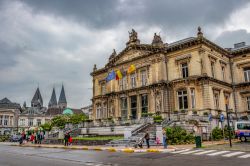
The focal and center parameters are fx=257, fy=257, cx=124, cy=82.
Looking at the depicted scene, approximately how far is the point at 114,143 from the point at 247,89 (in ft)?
79.2

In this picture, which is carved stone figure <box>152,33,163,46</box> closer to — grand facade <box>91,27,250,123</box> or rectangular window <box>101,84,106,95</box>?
grand facade <box>91,27,250,123</box>

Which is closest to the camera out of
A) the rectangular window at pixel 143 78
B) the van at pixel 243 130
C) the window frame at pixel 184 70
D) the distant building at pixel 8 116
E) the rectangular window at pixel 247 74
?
the van at pixel 243 130

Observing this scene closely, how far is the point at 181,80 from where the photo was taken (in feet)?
120

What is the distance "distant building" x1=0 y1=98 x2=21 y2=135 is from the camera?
106 m

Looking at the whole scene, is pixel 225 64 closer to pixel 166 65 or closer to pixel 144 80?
pixel 166 65

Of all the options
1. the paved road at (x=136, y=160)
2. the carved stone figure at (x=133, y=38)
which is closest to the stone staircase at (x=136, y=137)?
the paved road at (x=136, y=160)

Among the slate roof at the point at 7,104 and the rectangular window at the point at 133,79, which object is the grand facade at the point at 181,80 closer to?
the rectangular window at the point at 133,79

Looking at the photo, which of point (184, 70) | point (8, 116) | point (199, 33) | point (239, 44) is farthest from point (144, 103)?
point (8, 116)

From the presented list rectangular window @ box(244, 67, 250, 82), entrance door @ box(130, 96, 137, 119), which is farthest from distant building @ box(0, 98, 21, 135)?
rectangular window @ box(244, 67, 250, 82)

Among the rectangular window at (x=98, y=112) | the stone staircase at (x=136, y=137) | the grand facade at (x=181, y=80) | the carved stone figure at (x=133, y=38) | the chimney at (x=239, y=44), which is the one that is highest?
the carved stone figure at (x=133, y=38)

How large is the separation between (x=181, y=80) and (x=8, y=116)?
3631 inches

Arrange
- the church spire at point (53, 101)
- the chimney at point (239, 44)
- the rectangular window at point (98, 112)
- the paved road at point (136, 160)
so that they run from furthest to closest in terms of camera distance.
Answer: the church spire at point (53, 101)
the rectangular window at point (98, 112)
the chimney at point (239, 44)
the paved road at point (136, 160)

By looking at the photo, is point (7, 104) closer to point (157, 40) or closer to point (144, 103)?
point (144, 103)

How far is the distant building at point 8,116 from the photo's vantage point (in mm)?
106037
